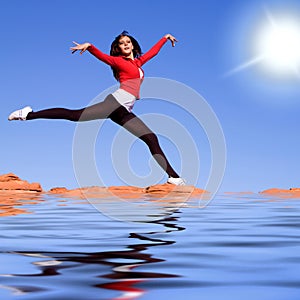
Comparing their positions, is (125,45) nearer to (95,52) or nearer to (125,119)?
(95,52)

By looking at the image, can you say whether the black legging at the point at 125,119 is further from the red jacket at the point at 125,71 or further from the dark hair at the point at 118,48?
the dark hair at the point at 118,48

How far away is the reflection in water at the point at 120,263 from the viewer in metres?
3.23

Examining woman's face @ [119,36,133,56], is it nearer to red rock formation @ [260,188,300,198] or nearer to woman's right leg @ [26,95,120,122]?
woman's right leg @ [26,95,120,122]

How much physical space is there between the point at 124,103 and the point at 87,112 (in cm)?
75

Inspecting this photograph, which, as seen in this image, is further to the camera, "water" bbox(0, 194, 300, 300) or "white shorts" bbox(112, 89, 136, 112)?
"white shorts" bbox(112, 89, 136, 112)

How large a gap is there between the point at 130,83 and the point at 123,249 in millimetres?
5055

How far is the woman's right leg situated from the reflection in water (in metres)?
4.16

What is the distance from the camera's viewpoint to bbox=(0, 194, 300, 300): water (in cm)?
314

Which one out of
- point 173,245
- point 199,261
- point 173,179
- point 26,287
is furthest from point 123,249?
point 173,179

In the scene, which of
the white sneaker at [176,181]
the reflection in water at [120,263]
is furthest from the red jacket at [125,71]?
the reflection in water at [120,263]

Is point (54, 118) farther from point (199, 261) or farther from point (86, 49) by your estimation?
point (199, 261)

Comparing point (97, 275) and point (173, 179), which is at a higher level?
point (173, 179)

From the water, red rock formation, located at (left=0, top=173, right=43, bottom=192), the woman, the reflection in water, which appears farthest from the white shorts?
red rock formation, located at (left=0, top=173, right=43, bottom=192)

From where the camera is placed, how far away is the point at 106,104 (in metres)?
9.36
